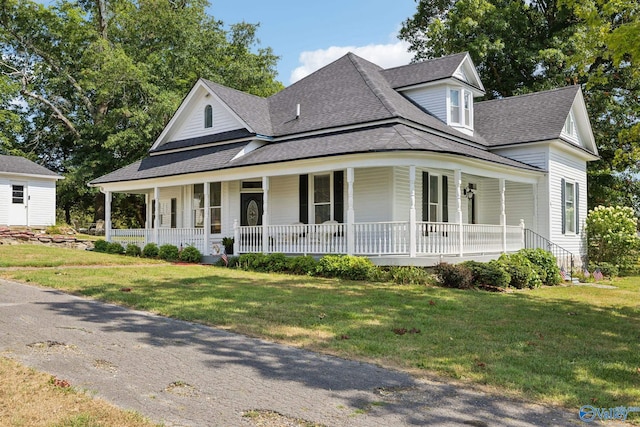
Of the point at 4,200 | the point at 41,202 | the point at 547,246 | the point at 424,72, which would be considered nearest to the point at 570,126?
the point at 547,246

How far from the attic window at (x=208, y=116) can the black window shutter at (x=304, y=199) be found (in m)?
5.70

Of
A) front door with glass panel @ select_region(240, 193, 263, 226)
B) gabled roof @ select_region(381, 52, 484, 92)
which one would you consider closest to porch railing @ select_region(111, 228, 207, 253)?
front door with glass panel @ select_region(240, 193, 263, 226)

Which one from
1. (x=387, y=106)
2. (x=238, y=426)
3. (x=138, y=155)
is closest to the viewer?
(x=238, y=426)

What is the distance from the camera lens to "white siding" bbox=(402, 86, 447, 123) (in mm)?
21078

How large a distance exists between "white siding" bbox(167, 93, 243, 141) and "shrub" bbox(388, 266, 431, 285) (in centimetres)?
943

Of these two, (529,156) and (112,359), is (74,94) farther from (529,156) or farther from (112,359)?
(112,359)

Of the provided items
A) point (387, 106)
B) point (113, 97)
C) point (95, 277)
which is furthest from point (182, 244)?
point (113, 97)

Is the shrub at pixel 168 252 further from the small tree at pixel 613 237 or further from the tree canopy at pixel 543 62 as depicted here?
the tree canopy at pixel 543 62

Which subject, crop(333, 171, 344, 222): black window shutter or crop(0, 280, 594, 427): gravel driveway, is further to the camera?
crop(333, 171, 344, 222): black window shutter

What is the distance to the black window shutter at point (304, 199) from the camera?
60.5 ft

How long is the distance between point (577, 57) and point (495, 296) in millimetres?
6192

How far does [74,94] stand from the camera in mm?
37969

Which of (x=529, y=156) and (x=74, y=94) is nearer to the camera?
(x=529, y=156)

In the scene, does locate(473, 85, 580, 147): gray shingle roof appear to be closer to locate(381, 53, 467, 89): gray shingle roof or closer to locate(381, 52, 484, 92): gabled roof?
locate(381, 52, 484, 92): gabled roof
